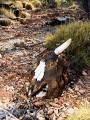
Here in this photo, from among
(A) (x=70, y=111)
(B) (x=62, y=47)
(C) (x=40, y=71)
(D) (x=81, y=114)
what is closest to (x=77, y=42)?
(B) (x=62, y=47)

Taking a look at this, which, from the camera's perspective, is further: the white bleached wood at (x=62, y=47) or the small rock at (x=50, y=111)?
the white bleached wood at (x=62, y=47)

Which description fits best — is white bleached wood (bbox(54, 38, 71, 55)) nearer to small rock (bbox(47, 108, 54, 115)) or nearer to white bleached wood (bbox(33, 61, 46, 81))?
white bleached wood (bbox(33, 61, 46, 81))

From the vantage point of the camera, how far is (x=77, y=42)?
6.40 meters

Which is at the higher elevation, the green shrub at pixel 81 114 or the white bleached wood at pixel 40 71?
the white bleached wood at pixel 40 71

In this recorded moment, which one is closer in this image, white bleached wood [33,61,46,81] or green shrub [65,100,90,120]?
green shrub [65,100,90,120]

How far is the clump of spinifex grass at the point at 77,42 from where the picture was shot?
6090mm

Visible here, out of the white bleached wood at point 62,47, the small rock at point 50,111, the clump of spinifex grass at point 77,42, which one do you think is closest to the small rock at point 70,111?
the small rock at point 50,111

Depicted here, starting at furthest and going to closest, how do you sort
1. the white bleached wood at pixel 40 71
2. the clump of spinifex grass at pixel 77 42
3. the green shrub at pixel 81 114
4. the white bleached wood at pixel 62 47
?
1. the clump of spinifex grass at pixel 77 42
2. the white bleached wood at pixel 62 47
3. the white bleached wood at pixel 40 71
4. the green shrub at pixel 81 114

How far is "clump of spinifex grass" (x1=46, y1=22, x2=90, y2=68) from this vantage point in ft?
20.0

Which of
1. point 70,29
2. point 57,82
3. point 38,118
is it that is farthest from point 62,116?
point 70,29

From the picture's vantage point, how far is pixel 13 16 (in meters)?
14.3

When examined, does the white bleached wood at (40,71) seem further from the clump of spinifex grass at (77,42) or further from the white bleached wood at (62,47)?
the clump of spinifex grass at (77,42)

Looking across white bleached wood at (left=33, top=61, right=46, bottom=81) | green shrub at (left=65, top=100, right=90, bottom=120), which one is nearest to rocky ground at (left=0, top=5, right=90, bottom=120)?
green shrub at (left=65, top=100, right=90, bottom=120)

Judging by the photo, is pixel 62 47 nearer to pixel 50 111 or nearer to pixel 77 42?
pixel 50 111
